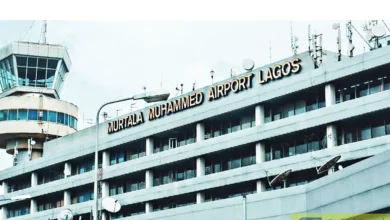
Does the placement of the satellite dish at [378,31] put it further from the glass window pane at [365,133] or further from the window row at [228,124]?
the window row at [228,124]

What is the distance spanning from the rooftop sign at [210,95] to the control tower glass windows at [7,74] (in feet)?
54.7

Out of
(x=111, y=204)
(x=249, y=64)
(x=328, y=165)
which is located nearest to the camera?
(x=111, y=204)

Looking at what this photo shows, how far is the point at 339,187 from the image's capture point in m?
33.7

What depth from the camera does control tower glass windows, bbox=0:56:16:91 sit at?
75.4 metres

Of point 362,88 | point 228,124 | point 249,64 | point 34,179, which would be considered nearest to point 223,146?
point 228,124

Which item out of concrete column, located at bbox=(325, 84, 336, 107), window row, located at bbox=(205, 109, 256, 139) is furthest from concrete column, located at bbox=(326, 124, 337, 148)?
window row, located at bbox=(205, 109, 256, 139)

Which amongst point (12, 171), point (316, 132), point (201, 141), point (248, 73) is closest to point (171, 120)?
point (201, 141)

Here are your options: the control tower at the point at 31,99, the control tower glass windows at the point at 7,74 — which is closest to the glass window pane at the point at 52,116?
the control tower at the point at 31,99

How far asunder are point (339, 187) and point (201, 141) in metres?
21.0

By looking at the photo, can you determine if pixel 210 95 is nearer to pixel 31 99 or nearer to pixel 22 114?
pixel 31 99

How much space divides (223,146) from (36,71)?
3020cm

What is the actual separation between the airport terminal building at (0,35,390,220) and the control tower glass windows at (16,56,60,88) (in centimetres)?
11

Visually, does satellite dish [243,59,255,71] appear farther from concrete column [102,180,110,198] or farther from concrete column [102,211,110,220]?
concrete column [102,211,110,220]

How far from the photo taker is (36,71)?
2992 inches
